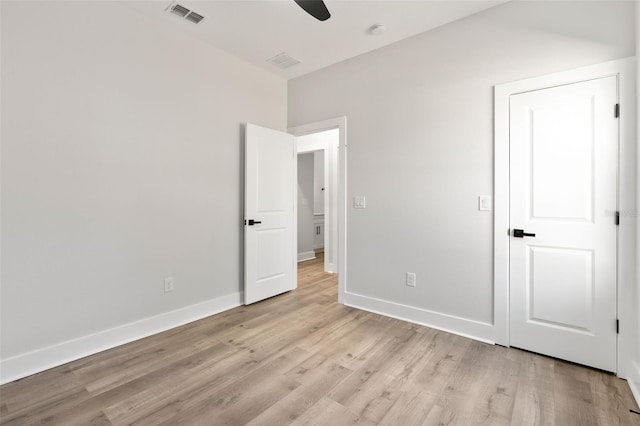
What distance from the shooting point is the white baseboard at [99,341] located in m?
2.01

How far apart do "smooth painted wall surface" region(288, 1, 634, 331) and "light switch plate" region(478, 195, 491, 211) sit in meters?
0.04

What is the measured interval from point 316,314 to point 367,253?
829mm

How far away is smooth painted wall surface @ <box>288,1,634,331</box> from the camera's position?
7.32ft

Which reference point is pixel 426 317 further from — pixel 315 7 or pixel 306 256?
pixel 306 256

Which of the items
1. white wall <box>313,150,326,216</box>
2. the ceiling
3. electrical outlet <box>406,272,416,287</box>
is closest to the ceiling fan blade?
the ceiling

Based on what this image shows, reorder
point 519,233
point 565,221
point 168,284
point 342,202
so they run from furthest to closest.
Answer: point 342,202, point 168,284, point 519,233, point 565,221

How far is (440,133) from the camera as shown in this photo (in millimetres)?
2750

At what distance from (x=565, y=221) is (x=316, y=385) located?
6.85 ft

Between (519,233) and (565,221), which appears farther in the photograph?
(519,233)

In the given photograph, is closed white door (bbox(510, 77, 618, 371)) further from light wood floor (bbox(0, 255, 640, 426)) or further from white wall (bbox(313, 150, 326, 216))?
white wall (bbox(313, 150, 326, 216))

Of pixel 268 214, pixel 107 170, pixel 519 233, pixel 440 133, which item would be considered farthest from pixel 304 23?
pixel 519 233

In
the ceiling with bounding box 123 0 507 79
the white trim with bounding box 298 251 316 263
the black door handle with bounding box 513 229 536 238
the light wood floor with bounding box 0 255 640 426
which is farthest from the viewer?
the white trim with bounding box 298 251 316 263

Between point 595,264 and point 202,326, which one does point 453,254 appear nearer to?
point 595,264

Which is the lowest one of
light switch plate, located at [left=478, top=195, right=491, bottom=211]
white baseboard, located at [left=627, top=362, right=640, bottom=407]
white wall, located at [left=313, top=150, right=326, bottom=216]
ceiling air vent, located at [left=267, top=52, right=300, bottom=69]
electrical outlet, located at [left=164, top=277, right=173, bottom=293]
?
white baseboard, located at [left=627, top=362, right=640, bottom=407]
